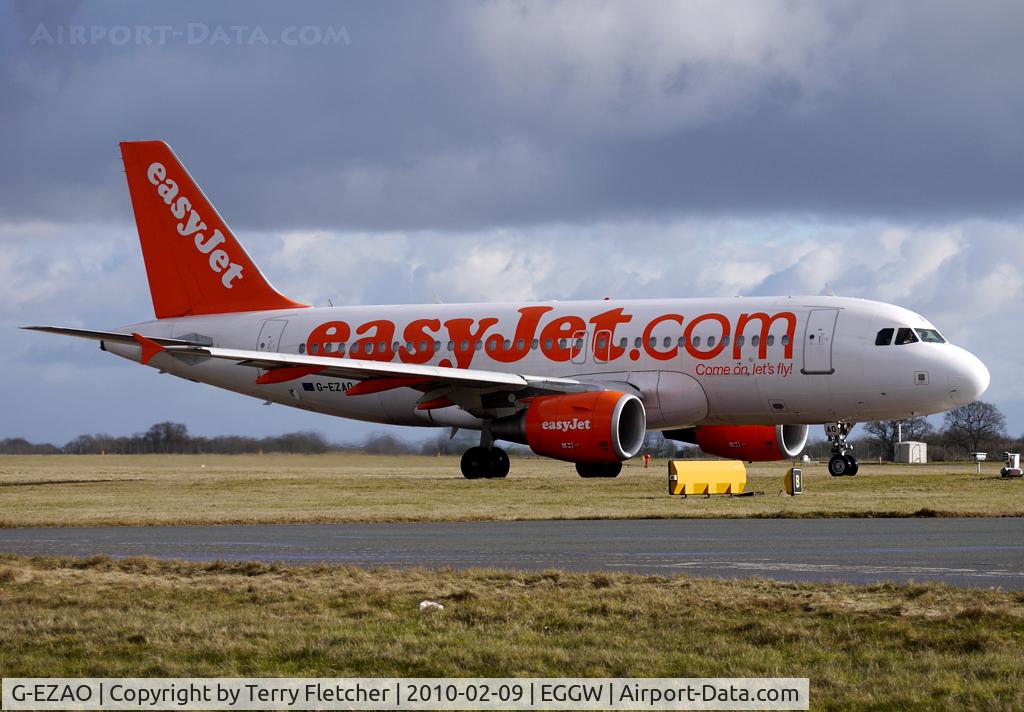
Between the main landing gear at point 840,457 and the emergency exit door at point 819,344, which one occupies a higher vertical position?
the emergency exit door at point 819,344

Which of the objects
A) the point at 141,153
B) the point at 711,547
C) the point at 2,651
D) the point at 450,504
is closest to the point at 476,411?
the point at 450,504

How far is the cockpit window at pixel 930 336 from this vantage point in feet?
103

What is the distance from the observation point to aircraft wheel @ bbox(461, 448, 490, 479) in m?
34.3

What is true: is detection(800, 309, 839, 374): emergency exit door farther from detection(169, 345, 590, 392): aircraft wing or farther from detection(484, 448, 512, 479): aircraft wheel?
detection(484, 448, 512, 479): aircraft wheel

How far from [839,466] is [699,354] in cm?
558

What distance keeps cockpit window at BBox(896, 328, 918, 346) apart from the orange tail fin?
1673 cm

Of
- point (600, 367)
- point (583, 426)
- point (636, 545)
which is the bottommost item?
point (636, 545)

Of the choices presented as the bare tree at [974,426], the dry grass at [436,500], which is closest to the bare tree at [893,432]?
the bare tree at [974,426]

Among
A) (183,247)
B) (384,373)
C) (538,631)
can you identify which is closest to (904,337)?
(384,373)

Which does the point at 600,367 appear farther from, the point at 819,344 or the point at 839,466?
the point at 839,466

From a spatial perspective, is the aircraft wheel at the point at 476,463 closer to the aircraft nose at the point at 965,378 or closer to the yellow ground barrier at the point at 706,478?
the yellow ground barrier at the point at 706,478

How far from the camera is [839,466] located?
3519 centimetres

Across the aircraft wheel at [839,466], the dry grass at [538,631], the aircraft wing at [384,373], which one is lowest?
the dry grass at [538,631]
